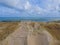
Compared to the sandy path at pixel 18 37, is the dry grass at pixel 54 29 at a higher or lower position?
higher

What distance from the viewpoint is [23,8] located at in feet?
6.17

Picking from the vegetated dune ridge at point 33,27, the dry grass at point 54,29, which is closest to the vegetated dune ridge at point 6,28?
the vegetated dune ridge at point 33,27

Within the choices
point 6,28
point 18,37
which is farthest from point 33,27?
point 6,28

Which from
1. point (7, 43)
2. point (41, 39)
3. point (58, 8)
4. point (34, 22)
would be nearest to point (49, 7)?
point (58, 8)

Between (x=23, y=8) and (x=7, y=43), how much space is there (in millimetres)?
467

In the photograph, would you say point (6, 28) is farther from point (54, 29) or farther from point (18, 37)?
point (54, 29)

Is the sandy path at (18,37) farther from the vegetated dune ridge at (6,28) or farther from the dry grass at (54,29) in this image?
the dry grass at (54,29)

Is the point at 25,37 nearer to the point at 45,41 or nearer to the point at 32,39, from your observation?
the point at 32,39

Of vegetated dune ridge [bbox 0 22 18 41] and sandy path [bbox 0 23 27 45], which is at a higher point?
vegetated dune ridge [bbox 0 22 18 41]

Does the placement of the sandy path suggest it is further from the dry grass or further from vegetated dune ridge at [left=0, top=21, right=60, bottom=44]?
the dry grass

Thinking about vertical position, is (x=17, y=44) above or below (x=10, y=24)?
below

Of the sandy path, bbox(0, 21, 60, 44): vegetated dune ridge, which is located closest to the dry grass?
bbox(0, 21, 60, 44): vegetated dune ridge

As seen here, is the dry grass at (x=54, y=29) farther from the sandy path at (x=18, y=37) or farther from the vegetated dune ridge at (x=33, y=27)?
the sandy path at (x=18, y=37)

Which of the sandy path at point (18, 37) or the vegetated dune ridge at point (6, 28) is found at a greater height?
the vegetated dune ridge at point (6, 28)
